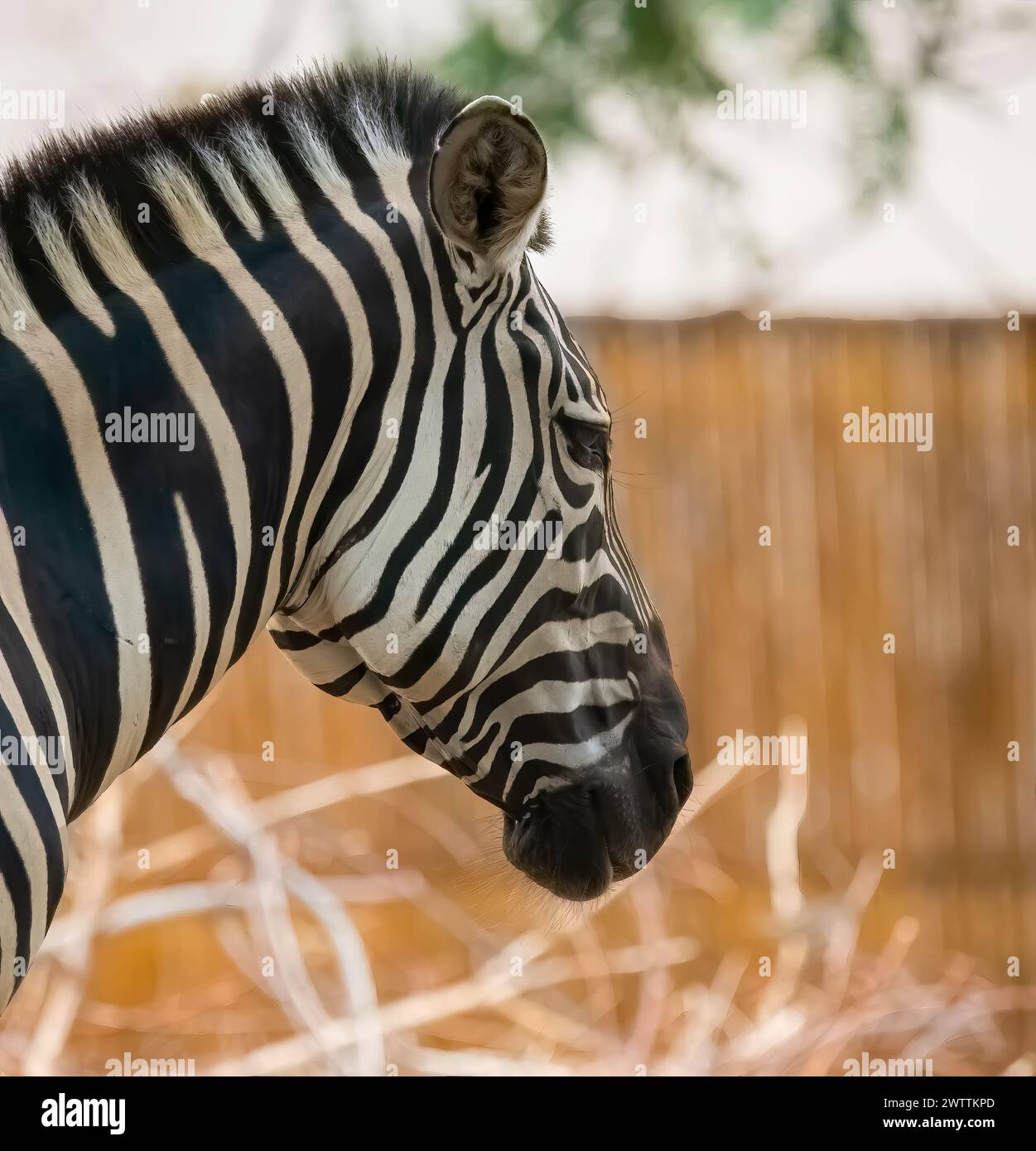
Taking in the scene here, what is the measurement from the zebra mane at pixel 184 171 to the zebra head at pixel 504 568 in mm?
126

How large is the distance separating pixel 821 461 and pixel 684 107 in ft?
9.57

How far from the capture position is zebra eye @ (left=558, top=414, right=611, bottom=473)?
5.50 ft

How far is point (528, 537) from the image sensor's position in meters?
1.64

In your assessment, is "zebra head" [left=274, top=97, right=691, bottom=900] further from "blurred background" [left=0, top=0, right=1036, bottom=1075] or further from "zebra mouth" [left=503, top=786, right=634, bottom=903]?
"blurred background" [left=0, top=0, right=1036, bottom=1075]

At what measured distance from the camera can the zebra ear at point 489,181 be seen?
4.80ft

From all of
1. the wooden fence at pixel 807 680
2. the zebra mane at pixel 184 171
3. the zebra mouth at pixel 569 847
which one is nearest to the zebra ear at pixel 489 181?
the zebra mane at pixel 184 171

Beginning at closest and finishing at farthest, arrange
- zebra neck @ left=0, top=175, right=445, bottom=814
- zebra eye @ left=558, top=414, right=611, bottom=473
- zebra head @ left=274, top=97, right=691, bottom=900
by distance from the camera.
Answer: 1. zebra neck @ left=0, top=175, right=445, bottom=814
2. zebra head @ left=274, top=97, right=691, bottom=900
3. zebra eye @ left=558, top=414, right=611, bottom=473

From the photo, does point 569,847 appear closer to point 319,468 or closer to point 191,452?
point 319,468

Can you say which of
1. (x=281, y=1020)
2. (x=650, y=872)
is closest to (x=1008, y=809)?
(x=650, y=872)

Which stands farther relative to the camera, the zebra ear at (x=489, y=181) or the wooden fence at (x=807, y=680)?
the wooden fence at (x=807, y=680)

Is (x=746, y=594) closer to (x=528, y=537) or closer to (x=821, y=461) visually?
(x=821, y=461)

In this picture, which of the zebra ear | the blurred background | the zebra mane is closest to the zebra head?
the zebra ear

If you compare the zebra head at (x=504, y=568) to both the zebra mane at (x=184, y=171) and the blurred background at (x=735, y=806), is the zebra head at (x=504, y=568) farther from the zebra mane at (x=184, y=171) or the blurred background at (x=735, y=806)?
the blurred background at (x=735, y=806)

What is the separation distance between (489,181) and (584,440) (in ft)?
1.36
